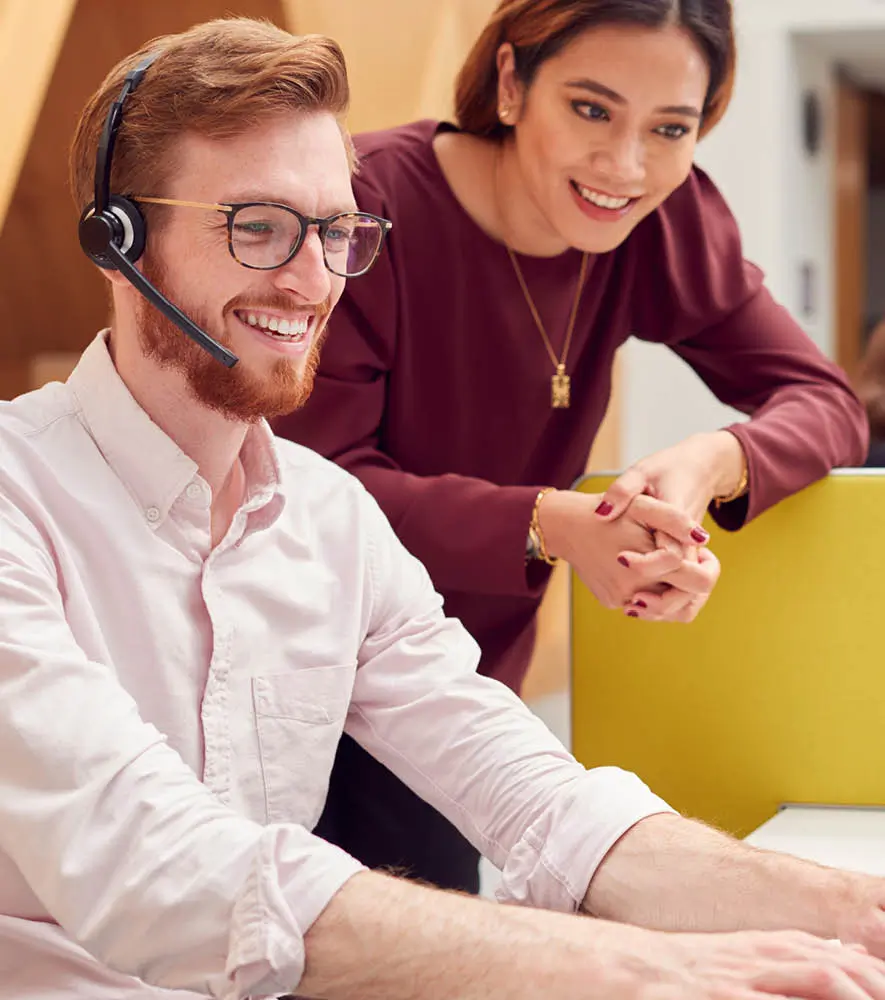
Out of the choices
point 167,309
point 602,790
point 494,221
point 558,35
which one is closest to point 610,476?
point 494,221

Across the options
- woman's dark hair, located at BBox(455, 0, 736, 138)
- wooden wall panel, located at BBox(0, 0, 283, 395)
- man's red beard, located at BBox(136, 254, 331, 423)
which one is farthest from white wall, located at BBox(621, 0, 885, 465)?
man's red beard, located at BBox(136, 254, 331, 423)

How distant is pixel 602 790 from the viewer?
1155 millimetres

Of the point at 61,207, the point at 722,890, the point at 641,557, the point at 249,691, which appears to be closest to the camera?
the point at 722,890

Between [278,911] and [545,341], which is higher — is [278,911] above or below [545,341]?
below

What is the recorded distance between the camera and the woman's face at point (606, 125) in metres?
1.55

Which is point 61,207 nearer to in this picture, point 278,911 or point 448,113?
point 448,113

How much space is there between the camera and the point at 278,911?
34.7 inches

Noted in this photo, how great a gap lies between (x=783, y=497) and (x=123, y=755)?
97 cm

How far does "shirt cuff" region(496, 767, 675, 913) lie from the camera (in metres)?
1.12

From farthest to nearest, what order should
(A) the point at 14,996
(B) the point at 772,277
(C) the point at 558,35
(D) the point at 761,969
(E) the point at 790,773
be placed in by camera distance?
(B) the point at 772,277 → (E) the point at 790,773 → (C) the point at 558,35 → (A) the point at 14,996 → (D) the point at 761,969

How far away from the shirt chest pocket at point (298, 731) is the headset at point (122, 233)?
28cm

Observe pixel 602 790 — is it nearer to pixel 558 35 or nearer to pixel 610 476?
pixel 610 476

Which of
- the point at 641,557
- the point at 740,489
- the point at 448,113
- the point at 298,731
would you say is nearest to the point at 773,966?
the point at 298,731

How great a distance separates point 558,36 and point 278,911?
3.47 ft
